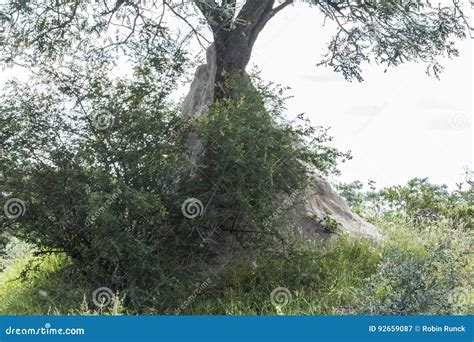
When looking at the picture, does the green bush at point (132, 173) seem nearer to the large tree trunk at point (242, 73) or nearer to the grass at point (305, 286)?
the grass at point (305, 286)

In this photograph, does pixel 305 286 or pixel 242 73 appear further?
pixel 242 73

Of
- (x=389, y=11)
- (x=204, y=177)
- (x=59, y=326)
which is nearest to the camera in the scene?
(x=59, y=326)

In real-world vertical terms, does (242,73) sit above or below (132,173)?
above

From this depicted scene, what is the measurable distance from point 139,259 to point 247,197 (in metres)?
1.35

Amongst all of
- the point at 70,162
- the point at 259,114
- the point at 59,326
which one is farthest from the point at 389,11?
the point at 59,326

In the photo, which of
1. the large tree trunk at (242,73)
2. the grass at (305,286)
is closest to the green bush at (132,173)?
the grass at (305,286)

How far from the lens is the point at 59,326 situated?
4.81 meters

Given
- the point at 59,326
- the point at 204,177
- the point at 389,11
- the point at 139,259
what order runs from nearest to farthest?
the point at 59,326 < the point at 139,259 < the point at 204,177 < the point at 389,11

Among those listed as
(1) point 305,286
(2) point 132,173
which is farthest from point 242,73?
(1) point 305,286

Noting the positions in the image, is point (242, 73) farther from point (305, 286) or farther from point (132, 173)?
point (305, 286)

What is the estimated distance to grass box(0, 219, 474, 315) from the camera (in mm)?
5820

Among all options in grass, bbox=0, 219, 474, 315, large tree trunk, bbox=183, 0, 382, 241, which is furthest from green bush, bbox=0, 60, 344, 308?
large tree trunk, bbox=183, 0, 382, 241

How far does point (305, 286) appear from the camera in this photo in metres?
7.78

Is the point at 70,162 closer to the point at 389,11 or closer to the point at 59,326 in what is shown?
the point at 59,326
